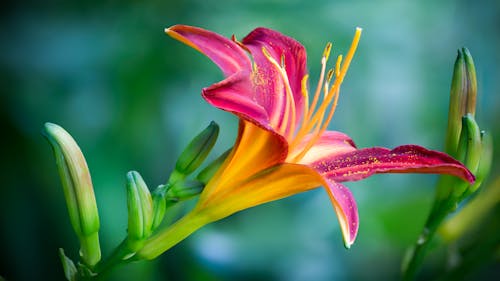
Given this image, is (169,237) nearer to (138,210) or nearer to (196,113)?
(138,210)

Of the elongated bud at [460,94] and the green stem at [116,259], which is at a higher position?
the elongated bud at [460,94]

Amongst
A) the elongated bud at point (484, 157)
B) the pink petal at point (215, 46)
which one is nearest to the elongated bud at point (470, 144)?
the elongated bud at point (484, 157)

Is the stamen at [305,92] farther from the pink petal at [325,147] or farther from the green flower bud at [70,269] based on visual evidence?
the green flower bud at [70,269]

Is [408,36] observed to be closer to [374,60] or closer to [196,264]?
[374,60]

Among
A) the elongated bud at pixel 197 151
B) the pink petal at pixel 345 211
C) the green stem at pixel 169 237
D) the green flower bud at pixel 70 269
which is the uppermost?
the elongated bud at pixel 197 151

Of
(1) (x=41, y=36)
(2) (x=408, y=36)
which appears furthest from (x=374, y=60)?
(1) (x=41, y=36)

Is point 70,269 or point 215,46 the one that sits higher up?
point 215,46

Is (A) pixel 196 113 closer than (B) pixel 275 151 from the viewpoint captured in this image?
No

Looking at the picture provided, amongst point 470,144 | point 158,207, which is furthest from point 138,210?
point 470,144

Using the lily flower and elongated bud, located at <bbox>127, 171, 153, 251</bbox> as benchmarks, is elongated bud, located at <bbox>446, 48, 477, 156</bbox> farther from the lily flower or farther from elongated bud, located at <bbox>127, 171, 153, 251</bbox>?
elongated bud, located at <bbox>127, 171, 153, 251</bbox>
